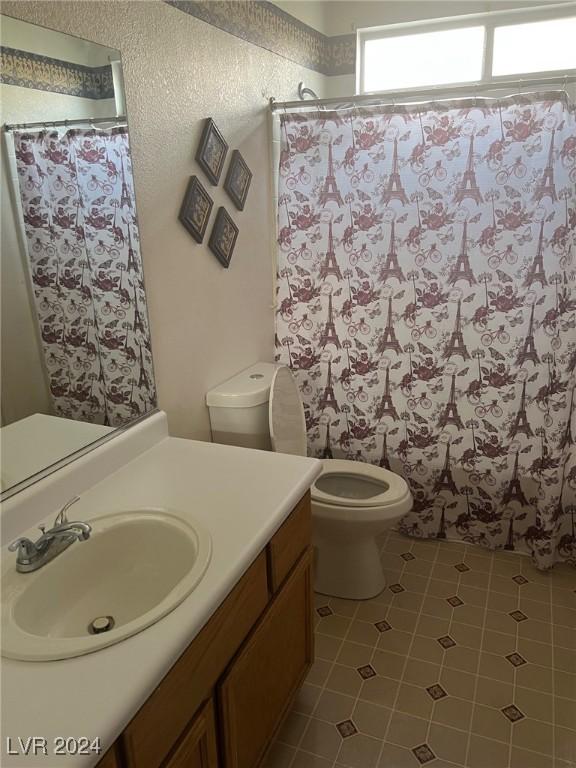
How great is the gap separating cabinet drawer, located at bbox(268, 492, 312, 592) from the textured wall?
620 millimetres

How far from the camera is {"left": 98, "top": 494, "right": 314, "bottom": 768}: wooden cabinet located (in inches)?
39.3

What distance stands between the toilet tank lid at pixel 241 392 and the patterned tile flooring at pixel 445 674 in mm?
888

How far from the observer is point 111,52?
1519 millimetres

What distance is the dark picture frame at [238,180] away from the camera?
2156mm

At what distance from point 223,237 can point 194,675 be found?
1.55m

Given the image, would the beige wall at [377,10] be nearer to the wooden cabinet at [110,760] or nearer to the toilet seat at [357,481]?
the toilet seat at [357,481]

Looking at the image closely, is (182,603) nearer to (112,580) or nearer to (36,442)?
(112,580)

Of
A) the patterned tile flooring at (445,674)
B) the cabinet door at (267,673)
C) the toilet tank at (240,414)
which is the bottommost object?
the patterned tile flooring at (445,674)

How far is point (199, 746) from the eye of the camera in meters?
1.15

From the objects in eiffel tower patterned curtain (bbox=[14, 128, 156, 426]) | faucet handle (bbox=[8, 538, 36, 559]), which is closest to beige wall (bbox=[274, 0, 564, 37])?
eiffel tower patterned curtain (bbox=[14, 128, 156, 426])

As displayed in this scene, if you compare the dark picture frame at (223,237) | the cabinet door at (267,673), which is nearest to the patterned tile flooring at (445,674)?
the cabinet door at (267,673)

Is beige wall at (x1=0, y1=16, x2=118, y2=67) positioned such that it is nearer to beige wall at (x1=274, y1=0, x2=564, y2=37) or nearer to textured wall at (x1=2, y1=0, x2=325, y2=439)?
textured wall at (x1=2, y1=0, x2=325, y2=439)

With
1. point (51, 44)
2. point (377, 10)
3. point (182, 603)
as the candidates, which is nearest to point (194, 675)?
point (182, 603)

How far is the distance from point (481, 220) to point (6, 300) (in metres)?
1.77
